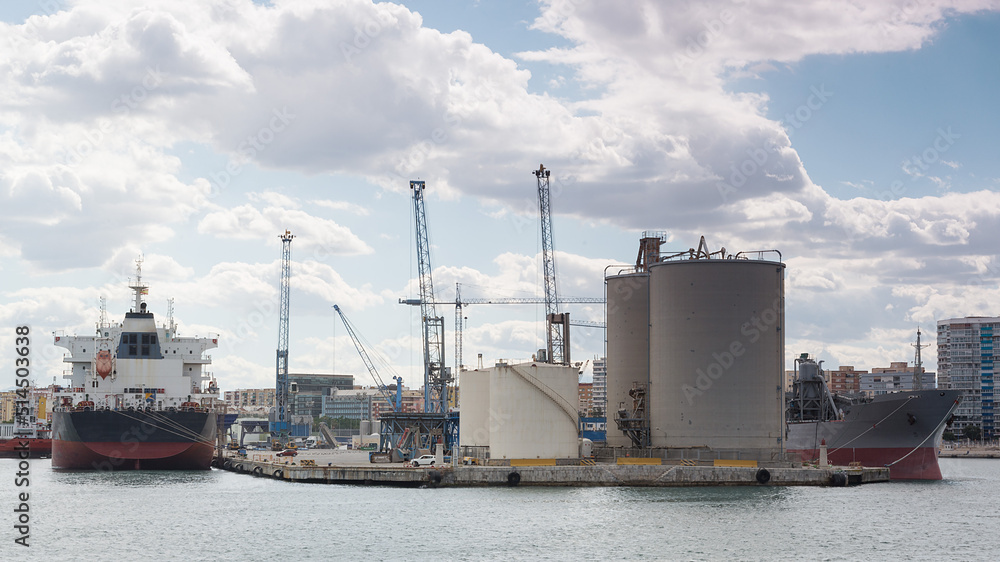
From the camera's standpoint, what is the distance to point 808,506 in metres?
61.9

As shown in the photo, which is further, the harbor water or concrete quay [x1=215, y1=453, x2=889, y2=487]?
concrete quay [x1=215, y1=453, x2=889, y2=487]

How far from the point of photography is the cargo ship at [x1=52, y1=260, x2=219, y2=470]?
8606 centimetres

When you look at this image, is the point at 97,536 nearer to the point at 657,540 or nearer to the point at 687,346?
the point at 657,540

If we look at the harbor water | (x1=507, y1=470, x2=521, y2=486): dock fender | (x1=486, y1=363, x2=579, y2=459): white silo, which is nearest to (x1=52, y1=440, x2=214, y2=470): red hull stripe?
the harbor water

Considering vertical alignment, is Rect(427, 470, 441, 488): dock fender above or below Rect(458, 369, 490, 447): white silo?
below

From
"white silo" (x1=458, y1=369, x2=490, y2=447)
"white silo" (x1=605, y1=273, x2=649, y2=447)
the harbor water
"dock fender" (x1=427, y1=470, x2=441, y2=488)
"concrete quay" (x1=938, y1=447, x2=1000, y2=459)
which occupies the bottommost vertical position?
"concrete quay" (x1=938, y1=447, x2=1000, y2=459)

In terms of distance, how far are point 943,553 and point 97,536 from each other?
3849 cm

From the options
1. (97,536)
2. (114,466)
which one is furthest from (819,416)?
(97,536)

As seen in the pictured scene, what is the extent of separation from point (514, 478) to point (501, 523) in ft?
51.2

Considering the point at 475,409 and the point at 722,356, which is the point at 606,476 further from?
the point at 475,409

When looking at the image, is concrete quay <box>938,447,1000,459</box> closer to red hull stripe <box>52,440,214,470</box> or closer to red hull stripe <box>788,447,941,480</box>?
red hull stripe <box>788,447,941,480</box>

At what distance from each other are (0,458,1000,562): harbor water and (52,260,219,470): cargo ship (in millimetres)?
10444

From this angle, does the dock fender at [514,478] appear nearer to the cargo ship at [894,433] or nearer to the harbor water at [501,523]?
the harbor water at [501,523]

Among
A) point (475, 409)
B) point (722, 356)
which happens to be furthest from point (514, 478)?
point (722, 356)
